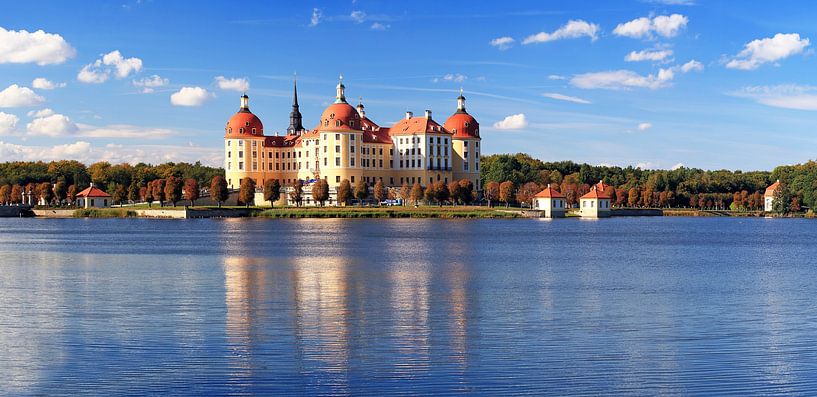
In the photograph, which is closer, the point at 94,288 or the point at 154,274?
the point at 94,288

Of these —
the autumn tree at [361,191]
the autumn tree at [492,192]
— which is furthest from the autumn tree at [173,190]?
the autumn tree at [492,192]

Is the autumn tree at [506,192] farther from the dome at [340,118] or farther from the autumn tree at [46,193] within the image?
the autumn tree at [46,193]

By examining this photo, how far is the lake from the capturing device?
14.1 meters

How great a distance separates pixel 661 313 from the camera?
68.5 feet

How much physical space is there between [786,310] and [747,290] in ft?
14.5

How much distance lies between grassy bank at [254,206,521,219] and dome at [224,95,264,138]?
778 inches

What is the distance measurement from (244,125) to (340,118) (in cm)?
1236

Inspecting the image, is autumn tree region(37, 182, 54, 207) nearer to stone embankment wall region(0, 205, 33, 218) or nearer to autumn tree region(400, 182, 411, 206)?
stone embankment wall region(0, 205, 33, 218)

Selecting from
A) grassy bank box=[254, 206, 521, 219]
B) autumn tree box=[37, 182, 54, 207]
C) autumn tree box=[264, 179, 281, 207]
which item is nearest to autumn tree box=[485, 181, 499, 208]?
grassy bank box=[254, 206, 521, 219]

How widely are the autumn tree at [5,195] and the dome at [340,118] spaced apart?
35.6m

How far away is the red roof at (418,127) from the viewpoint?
103688mm

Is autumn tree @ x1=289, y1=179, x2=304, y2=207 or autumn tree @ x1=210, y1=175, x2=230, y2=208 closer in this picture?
autumn tree @ x1=210, y1=175, x2=230, y2=208

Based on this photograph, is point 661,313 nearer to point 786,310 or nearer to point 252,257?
point 786,310

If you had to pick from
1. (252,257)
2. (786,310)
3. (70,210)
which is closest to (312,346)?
(786,310)
